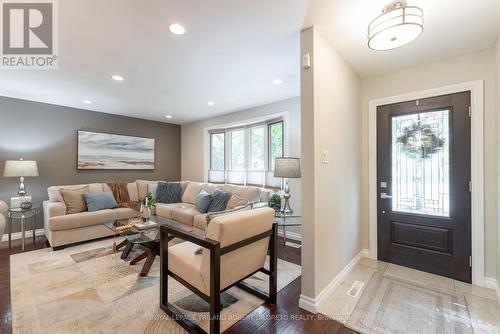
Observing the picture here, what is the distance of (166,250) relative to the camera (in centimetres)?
193

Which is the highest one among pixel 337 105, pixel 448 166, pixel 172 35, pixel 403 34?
pixel 172 35

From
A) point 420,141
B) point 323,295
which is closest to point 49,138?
point 323,295

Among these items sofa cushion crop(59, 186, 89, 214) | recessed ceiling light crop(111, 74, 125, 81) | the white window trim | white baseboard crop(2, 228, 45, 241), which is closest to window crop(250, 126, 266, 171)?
the white window trim

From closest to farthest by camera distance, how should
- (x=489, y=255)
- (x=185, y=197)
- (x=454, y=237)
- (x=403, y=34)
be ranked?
(x=403, y=34) → (x=489, y=255) → (x=454, y=237) → (x=185, y=197)

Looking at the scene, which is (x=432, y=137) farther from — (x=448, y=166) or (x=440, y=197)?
(x=440, y=197)

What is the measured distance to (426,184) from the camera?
2.61 m

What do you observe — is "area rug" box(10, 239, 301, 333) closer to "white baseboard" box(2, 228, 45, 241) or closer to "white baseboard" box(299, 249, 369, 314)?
"white baseboard" box(299, 249, 369, 314)

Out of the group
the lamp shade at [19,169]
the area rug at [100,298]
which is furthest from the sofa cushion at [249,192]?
the lamp shade at [19,169]

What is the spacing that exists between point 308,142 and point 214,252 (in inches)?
46.1

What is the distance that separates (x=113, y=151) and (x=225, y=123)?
2550mm

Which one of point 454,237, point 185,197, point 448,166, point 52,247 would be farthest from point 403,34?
point 52,247

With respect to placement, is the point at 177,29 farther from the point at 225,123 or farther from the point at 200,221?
the point at 225,123

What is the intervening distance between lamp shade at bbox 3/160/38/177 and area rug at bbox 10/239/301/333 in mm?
1345

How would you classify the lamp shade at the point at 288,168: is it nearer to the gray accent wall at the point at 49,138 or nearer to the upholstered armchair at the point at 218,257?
the upholstered armchair at the point at 218,257
